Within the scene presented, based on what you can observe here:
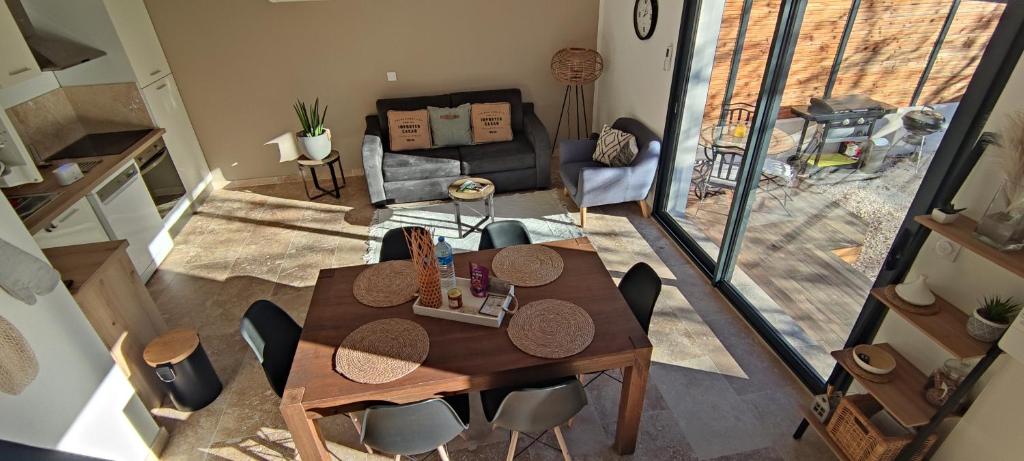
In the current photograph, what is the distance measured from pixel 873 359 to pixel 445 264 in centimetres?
200

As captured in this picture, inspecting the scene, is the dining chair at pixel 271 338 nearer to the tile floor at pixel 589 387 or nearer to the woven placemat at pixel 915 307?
the tile floor at pixel 589 387

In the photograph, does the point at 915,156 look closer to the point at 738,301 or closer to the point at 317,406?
the point at 738,301

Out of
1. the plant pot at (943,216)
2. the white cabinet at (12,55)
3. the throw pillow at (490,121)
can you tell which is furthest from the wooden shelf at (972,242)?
the white cabinet at (12,55)

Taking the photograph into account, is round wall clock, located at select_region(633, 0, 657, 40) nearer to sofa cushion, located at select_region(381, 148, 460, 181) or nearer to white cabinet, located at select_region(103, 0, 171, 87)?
sofa cushion, located at select_region(381, 148, 460, 181)

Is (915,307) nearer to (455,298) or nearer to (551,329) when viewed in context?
(551,329)

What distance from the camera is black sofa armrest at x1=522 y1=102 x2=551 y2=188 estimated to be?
16.4 ft

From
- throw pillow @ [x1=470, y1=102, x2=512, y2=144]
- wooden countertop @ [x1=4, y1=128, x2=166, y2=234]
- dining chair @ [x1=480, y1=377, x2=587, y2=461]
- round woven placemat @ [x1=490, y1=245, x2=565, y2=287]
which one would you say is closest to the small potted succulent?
dining chair @ [x1=480, y1=377, x2=587, y2=461]

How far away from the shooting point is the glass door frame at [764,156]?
169 cm

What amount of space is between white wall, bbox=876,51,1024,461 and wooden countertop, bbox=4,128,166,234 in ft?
15.5

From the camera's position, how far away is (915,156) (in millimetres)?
2152

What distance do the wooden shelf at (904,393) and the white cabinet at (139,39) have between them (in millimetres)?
5644

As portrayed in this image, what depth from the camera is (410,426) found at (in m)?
1.91

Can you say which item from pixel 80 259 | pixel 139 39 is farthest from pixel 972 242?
pixel 139 39

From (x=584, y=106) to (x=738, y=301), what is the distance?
3.25 meters
